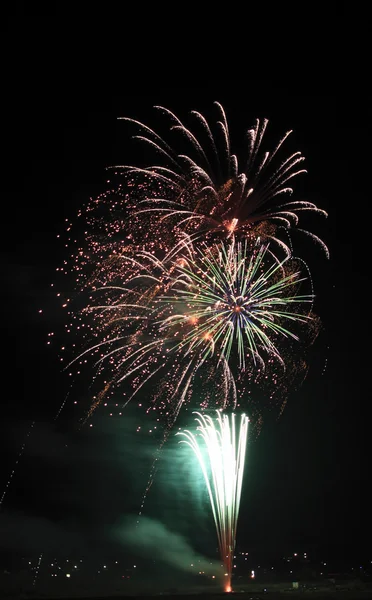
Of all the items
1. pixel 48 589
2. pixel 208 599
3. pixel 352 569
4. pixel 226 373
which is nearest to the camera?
pixel 226 373

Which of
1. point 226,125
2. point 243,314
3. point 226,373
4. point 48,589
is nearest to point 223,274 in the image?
point 243,314

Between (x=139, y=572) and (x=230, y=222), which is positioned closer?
(x=230, y=222)

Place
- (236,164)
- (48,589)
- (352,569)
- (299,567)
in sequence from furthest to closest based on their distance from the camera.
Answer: (299,567), (352,569), (48,589), (236,164)

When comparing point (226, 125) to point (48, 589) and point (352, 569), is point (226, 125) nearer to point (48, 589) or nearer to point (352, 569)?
point (48, 589)

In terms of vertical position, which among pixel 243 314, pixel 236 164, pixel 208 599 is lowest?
pixel 208 599

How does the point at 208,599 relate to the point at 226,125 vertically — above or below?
below

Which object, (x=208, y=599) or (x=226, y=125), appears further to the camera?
(x=208, y=599)

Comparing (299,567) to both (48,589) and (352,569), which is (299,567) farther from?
(48,589)

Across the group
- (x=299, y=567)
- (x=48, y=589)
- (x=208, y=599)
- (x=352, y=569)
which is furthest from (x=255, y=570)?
(x=208, y=599)

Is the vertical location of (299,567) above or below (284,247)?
above
